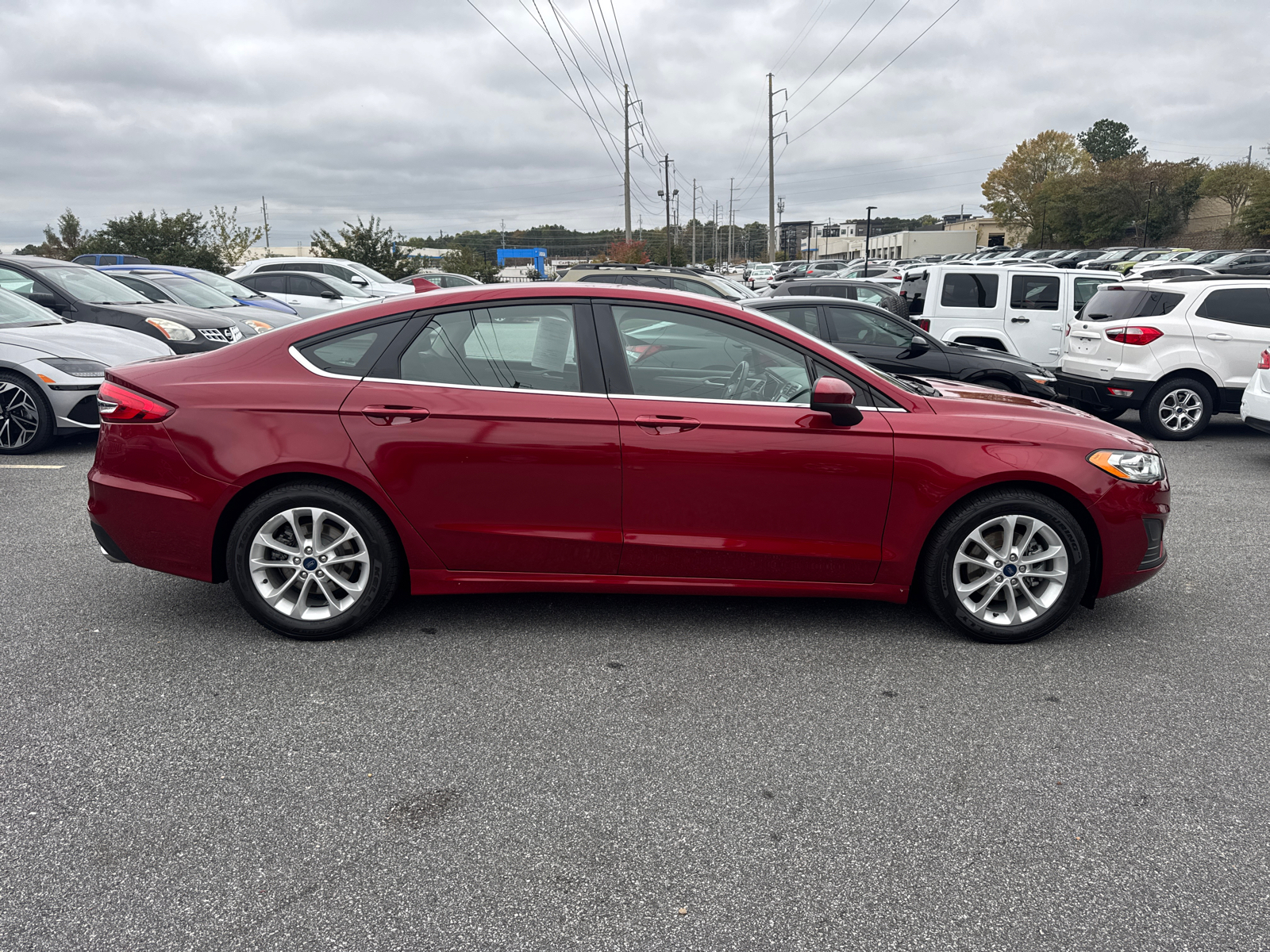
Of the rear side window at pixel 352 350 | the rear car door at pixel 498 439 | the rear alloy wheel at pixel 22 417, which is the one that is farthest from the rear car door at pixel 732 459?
the rear alloy wheel at pixel 22 417

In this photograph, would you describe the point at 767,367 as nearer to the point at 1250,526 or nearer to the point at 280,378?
the point at 280,378

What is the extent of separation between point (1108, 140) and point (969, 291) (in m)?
137

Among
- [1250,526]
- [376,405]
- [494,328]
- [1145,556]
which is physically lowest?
[1250,526]

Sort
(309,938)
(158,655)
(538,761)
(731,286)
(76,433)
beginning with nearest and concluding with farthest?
(309,938), (538,761), (158,655), (76,433), (731,286)

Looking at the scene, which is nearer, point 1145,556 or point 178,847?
point 178,847

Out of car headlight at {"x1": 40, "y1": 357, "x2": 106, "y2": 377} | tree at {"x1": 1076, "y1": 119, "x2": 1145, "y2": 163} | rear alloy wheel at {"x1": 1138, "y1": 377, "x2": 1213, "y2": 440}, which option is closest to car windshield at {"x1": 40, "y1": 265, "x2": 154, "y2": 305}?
car headlight at {"x1": 40, "y1": 357, "x2": 106, "y2": 377}

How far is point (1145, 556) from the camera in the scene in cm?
430

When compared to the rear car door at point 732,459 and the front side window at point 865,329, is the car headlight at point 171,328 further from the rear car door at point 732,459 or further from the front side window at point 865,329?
the rear car door at point 732,459

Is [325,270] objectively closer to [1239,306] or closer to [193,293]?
[193,293]

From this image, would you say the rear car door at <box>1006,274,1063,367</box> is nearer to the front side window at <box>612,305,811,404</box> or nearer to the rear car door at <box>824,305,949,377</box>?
the rear car door at <box>824,305,949,377</box>

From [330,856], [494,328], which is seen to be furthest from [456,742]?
[494,328]

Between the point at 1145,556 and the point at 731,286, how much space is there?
1512cm

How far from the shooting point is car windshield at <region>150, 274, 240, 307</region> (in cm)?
1431

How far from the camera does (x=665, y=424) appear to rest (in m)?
4.09
